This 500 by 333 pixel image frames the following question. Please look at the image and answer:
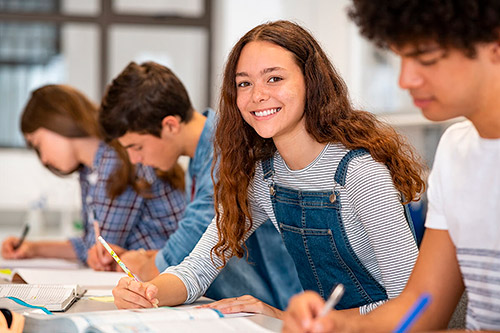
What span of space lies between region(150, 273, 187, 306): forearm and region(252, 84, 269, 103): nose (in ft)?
1.36

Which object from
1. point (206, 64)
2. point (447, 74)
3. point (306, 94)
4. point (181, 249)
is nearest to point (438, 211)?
point (447, 74)

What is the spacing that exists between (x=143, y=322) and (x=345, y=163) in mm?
551

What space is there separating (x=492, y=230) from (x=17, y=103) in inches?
206

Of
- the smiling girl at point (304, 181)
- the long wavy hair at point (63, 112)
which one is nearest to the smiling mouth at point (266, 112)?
the smiling girl at point (304, 181)

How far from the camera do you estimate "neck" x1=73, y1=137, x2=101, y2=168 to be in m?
2.38

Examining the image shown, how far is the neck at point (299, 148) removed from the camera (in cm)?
144

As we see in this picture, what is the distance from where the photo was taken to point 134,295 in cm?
134

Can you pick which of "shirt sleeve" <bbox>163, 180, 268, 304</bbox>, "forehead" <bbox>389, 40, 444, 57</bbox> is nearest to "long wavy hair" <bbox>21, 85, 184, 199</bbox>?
"shirt sleeve" <bbox>163, 180, 268, 304</bbox>

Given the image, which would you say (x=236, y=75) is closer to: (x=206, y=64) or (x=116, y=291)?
(x=116, y=291)

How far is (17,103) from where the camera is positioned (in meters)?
5.60

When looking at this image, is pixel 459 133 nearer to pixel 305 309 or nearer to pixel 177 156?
pixel 305 309

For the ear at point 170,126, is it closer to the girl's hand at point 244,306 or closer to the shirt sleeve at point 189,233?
the shirt sleeve at point 189,233

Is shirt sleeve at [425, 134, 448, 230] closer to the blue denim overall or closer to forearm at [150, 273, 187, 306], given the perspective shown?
the blue denim overall

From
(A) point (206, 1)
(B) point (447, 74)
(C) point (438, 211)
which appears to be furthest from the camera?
(A) point (206, 1)
